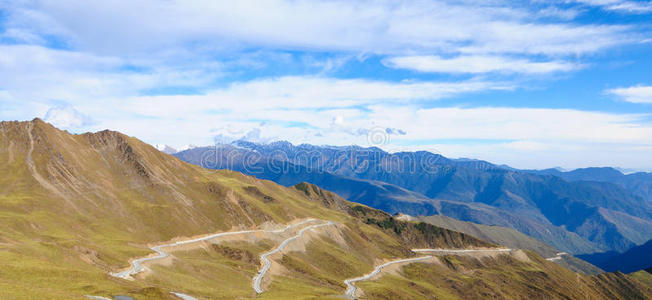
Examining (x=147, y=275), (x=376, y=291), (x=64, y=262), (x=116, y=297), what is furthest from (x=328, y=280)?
(x=116, y=297)

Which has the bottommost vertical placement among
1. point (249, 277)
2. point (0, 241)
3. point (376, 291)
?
point (376, 291)

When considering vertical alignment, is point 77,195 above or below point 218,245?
above

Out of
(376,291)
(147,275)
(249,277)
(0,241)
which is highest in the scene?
(0,241)

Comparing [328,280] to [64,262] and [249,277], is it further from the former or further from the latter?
[64,262]

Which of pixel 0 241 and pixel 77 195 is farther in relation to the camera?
pixel 77 195

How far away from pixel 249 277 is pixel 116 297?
8163 centimetres

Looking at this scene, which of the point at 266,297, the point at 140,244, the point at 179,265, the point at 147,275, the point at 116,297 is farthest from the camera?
the point at 140,244

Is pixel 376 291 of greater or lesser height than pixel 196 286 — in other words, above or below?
below

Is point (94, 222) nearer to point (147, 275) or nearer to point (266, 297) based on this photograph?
point (147, 275)

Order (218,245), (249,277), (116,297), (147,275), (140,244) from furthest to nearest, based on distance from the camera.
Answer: (218,245)
(140,244)
(249,277)
(147,275)
(116,297)

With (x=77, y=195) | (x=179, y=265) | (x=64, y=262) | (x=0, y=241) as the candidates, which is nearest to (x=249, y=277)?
(x=179, y=265)

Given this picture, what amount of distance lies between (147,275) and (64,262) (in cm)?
1994

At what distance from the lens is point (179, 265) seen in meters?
140

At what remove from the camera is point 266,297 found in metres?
130
